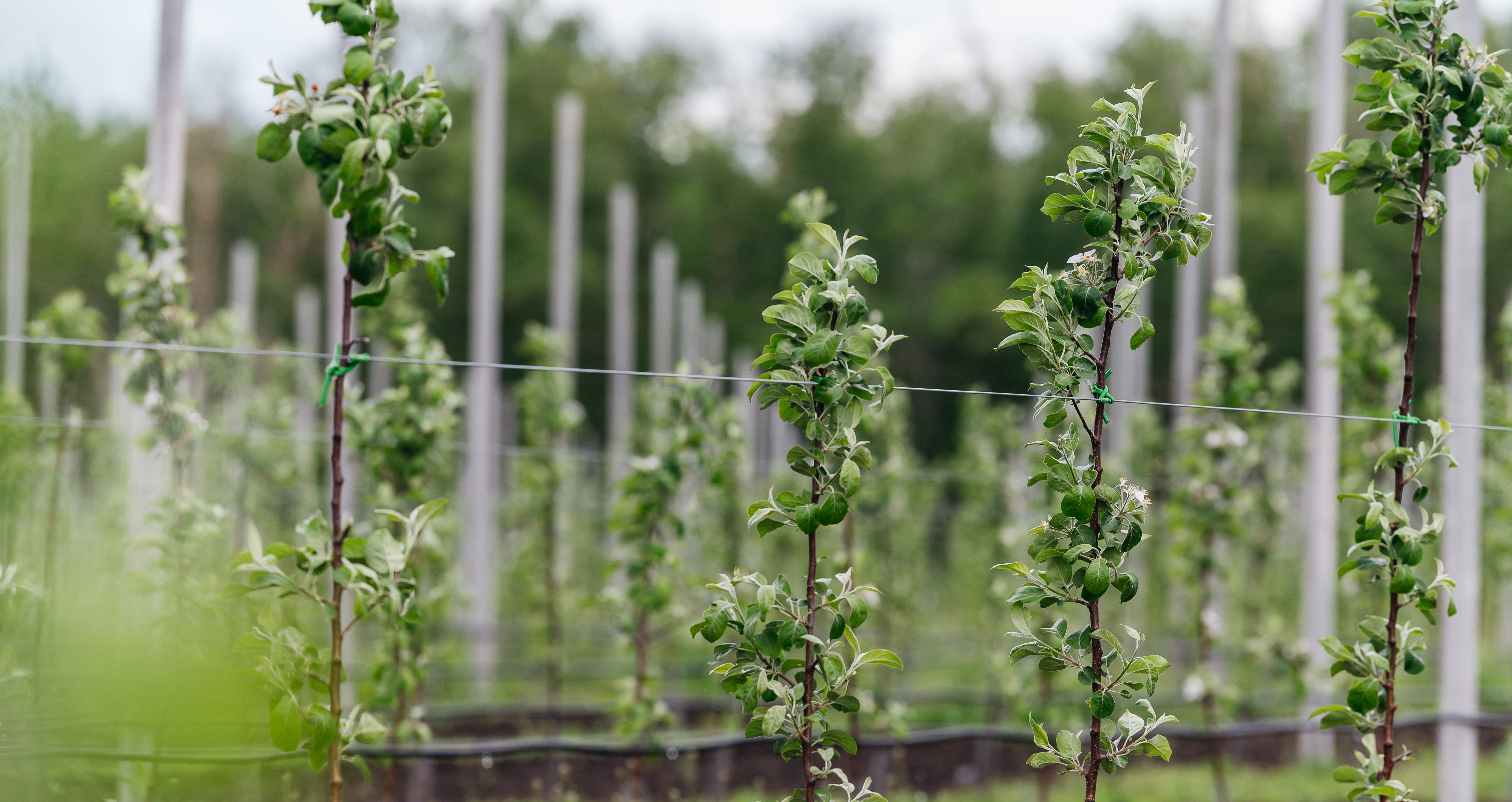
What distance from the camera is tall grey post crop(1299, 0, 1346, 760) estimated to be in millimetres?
4504

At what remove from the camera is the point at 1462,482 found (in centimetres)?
324

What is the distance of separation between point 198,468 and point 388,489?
5.09ft

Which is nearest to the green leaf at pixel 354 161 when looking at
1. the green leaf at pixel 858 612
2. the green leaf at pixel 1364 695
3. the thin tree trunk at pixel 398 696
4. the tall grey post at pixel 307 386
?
the green leaf at pixel 858 612

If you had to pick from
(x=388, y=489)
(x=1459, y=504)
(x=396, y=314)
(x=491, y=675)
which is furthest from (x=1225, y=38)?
(x=491, y=675)

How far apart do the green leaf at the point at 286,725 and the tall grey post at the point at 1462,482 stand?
3.30 meters

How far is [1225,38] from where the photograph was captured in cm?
577

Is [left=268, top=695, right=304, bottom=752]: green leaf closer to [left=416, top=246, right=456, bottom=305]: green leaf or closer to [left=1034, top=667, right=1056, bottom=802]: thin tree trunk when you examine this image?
[left=416, top=246, right=456, bottom=305]: green leaf

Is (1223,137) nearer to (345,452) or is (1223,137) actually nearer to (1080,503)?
(1080,503)

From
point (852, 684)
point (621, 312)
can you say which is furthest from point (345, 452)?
point (621, 312)

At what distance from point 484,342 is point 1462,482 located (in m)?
4.60

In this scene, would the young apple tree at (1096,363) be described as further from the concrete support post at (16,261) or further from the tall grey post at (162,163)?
the concrete support post at (16,261)

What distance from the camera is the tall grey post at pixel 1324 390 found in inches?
177

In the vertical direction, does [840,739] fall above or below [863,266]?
below

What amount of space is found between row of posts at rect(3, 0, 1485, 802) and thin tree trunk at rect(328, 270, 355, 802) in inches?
15.5
